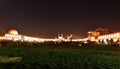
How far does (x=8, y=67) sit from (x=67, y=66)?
8.65 feet

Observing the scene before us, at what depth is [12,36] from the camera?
3105 inches

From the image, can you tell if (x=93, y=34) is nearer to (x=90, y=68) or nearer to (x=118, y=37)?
(x=118, y=37)

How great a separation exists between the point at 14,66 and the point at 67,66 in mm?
2387

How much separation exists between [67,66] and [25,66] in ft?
6.31

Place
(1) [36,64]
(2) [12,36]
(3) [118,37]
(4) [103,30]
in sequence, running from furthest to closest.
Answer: (4) [103,30]
(2) [12,36]
(3) [118,37]
(1) [36,64]

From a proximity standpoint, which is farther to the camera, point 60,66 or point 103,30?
point 103,30

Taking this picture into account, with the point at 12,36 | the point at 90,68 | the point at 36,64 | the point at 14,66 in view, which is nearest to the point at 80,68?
the point at 90,68

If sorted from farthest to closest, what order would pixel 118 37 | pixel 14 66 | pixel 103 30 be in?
pixel 103 30 → pixel 118 37 → pixel 14 66

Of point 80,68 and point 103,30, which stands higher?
point 103,30

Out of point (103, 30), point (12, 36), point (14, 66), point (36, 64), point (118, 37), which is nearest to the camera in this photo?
point (14, 66)

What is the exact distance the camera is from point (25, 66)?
9.74 metres

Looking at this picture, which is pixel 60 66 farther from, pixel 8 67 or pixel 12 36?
pixel 12 36

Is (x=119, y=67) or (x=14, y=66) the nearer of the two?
(x=14, y=66)

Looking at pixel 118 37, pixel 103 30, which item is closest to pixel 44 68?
pixel 118 37
